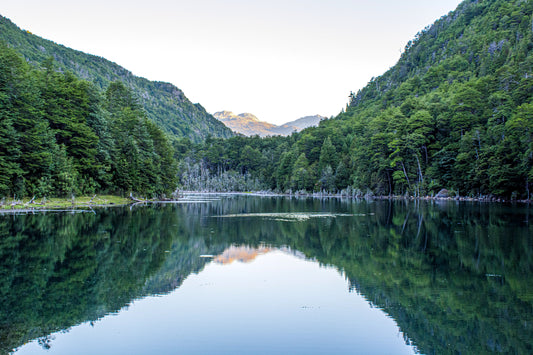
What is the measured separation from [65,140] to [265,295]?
4190 cm

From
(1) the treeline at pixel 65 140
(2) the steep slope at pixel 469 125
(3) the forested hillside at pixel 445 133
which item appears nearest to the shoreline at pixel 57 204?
(1) the treeline at pixel 65 140

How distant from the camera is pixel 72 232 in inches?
789

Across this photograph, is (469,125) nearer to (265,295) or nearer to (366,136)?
(366,136)

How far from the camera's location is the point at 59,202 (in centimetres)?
3881

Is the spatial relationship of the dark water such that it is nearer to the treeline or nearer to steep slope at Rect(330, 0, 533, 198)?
the treeline

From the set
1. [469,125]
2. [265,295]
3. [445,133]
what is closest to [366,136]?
[445,133]

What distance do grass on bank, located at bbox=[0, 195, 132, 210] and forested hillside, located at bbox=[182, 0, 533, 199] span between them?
4936cm

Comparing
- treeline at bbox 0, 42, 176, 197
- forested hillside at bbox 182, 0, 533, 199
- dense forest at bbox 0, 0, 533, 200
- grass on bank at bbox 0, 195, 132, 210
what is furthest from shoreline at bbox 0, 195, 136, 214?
forested hillside at bbox 182, 0, 533, 199

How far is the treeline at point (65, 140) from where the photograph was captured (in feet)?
114

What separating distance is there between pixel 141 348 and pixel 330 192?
3578 inches

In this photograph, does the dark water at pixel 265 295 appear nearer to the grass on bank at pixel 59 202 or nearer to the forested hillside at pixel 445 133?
the grass on bank at pixel 59 202

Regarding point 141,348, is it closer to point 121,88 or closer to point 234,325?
point 234,325

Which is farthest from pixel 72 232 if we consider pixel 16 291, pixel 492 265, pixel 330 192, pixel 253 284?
pixel 330 192

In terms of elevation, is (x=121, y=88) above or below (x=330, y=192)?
above
